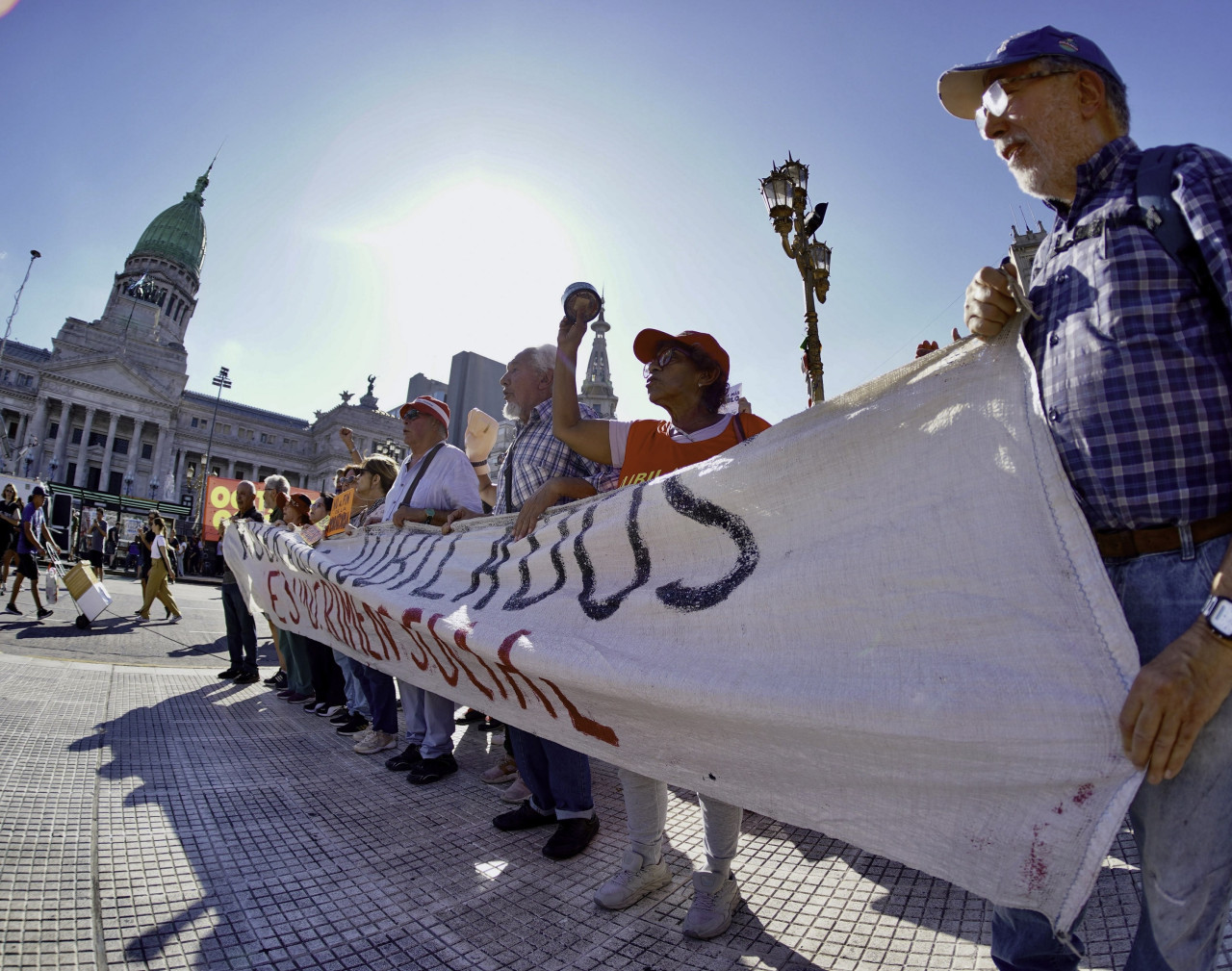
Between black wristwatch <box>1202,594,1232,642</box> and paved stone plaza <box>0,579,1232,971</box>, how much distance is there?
1223mm

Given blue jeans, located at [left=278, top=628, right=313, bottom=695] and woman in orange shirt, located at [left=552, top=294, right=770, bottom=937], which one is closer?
woman in orange shirt, located at [left=552, top=294, right=770, bottom=937]

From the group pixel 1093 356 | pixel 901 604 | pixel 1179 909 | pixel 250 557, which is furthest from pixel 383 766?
pixel 1093 356

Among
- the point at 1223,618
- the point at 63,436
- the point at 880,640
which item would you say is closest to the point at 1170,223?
the point at 1223,618

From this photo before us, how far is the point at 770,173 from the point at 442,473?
6.28 meters

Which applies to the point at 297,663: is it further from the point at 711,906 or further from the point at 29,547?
the point at 29,547

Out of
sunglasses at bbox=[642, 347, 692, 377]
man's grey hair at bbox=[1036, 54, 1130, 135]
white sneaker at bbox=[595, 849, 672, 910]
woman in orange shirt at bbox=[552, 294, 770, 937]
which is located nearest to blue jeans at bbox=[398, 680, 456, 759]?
woman in orange shirt at bbox=[552, 294, 770, 937]

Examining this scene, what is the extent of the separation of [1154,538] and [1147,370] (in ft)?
1.02

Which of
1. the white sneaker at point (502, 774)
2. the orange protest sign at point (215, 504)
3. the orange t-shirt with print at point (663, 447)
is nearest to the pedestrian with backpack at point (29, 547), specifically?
the white sneaker at point (502, 774)

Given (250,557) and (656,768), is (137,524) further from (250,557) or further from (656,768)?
(656,768)

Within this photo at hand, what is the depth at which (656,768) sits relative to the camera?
1.74 m

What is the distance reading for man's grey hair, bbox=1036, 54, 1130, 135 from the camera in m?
1.38

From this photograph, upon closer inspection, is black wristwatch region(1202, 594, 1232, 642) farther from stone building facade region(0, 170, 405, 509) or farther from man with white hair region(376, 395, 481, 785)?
stone building facade region(0, 170, 405, 509)

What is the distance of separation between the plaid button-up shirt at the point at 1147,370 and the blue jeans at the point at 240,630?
6607mm

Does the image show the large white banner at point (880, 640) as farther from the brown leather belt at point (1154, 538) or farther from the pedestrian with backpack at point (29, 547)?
the pedestrian with backpack at point (29, 547)
